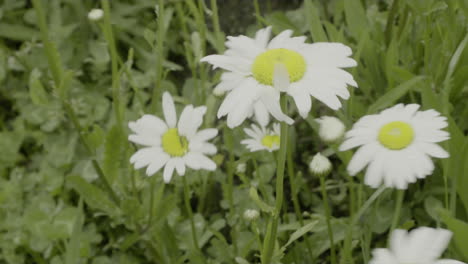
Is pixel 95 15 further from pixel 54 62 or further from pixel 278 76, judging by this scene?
pixel 278 76

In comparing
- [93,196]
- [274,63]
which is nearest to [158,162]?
[93,196]

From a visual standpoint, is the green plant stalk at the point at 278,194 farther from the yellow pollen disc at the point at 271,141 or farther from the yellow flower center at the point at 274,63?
the yellow pollen disc at the point at 271,141

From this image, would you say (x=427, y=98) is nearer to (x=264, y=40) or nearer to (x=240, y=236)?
(x=264, y=40)

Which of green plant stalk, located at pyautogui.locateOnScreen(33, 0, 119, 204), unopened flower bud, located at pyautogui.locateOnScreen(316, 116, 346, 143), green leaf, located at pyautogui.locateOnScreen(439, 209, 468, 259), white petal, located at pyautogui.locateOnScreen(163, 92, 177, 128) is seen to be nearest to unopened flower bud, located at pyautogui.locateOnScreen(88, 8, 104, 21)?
green plant stalk, located at pyautogui.locateOnScreen(33, 0, 119, 204)

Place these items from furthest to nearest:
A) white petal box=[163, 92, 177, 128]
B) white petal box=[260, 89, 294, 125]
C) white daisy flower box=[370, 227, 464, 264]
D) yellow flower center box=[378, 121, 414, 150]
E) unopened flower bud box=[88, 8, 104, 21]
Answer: unopened flower bud box=[88, 8, 104, 21] < white petal box=[163, 92, 177, 128] < yellow flower center box=[378, 121, 414, 150] < white petal box=[260, 89, 294, 125] < white daisy flower box=[370, 227, 464, 264]

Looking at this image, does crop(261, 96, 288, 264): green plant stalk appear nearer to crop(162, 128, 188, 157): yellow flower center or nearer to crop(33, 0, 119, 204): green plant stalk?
crop(162, 128, 188, 157): yellow flower center

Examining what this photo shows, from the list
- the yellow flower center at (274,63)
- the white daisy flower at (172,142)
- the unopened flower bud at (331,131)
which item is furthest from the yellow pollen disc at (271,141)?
the yellow flower center at (274,63)

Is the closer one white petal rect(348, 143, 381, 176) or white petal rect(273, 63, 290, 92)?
white petal rect(273, 63, 290, 92)
